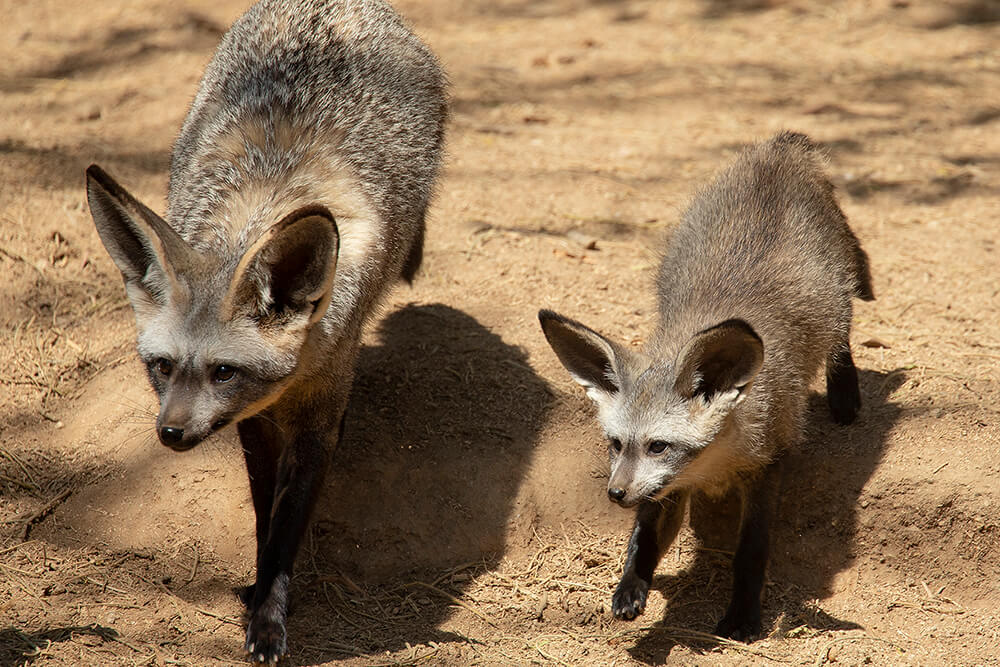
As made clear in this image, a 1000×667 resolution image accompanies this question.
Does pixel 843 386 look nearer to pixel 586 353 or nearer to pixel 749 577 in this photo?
pixel 749 577

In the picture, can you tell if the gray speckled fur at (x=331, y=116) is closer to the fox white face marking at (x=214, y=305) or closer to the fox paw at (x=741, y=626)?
the fox white face marking at (x=214, y=305)

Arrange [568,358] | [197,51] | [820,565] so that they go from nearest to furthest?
[568,358] → [820,565] → [197,51]

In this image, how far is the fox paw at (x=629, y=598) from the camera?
4.81 meters

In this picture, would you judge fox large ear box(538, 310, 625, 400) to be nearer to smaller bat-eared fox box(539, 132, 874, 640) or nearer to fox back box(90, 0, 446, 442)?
smaller bat-eared fox box(539, 132, 874, 640)

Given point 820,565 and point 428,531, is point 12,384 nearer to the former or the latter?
point 428,531

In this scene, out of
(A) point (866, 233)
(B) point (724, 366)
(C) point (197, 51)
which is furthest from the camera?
(C) point (197, 51)

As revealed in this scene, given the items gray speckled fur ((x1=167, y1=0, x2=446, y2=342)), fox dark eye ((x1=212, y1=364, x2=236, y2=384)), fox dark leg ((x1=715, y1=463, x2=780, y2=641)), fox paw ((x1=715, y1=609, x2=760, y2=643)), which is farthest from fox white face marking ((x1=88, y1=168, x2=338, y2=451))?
fox paw ((x1=715, y1=609, x2=760, y2=643))

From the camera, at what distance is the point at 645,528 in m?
5.01

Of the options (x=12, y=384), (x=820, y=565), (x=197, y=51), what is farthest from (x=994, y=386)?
(x=197, y=51)

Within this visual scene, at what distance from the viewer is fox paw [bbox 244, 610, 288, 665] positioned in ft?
14.9

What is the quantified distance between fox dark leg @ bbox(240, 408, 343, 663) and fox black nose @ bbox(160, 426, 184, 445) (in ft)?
3.03

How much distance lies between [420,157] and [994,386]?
346cm

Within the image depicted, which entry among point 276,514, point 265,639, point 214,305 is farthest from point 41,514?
point 214,305

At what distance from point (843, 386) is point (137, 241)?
3.80 meters
